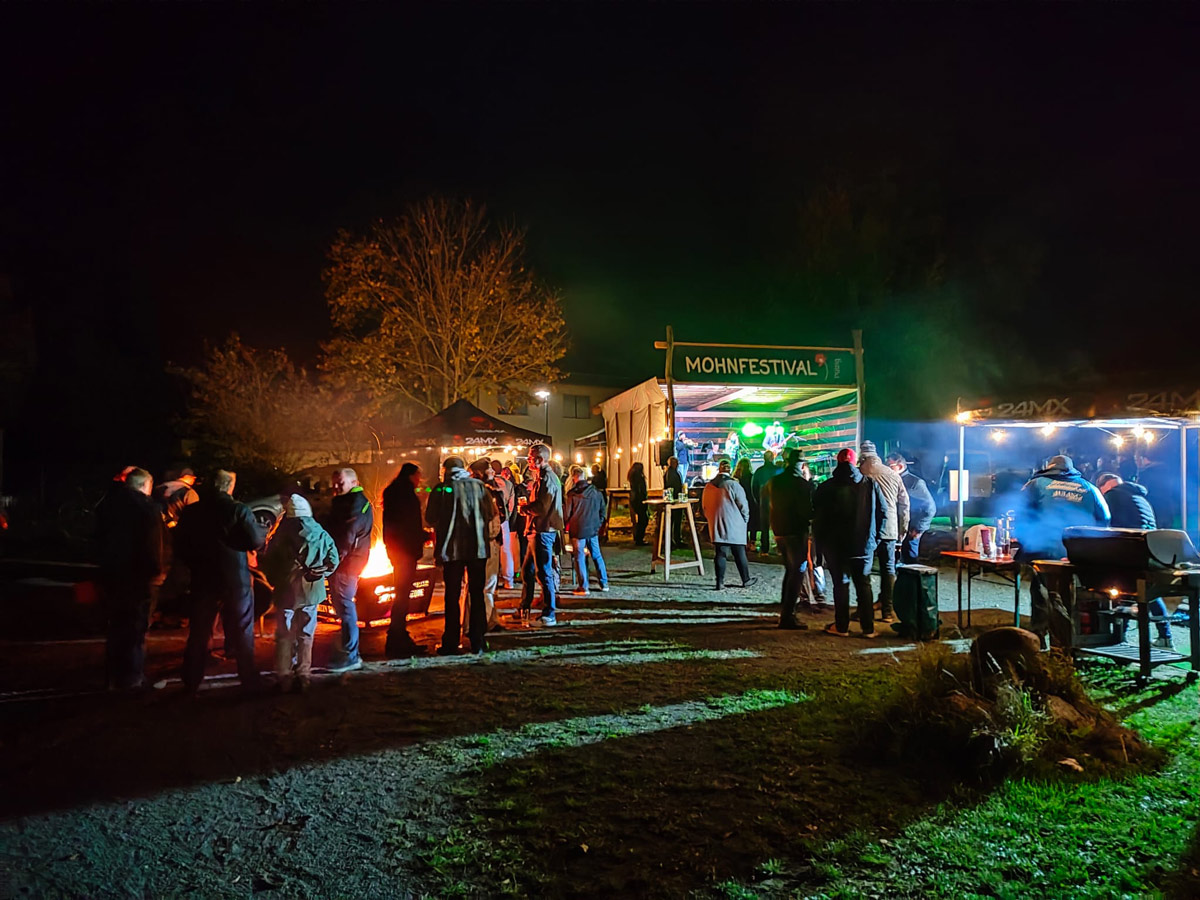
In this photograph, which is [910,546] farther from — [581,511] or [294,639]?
[294,639]

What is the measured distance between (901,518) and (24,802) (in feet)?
25.8

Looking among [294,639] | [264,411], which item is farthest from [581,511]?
[264,411]

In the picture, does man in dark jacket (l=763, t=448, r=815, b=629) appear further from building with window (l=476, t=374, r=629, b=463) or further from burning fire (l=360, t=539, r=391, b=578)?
building with window (l=476, t=374, r=629, b=463)

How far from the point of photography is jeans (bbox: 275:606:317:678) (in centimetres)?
590

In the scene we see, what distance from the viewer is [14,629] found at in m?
8.66

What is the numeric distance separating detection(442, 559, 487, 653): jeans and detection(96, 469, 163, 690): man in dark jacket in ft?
7.89

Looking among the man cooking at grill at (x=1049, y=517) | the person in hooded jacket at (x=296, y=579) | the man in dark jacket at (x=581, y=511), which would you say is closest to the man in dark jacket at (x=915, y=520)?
the man cooking at grill at (x=1049, y=517)

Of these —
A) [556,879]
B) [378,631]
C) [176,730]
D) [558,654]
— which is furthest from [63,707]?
[556,879]

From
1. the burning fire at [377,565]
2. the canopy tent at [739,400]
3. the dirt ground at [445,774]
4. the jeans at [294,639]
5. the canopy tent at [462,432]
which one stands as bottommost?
the dirt ground at [445,774]

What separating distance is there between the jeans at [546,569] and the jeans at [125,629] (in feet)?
13.0

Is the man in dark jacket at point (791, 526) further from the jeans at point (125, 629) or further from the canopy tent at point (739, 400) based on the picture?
the jeans at point (125, 629)

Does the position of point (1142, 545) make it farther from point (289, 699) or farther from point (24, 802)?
point (24, 802)

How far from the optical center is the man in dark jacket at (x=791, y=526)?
8078mm

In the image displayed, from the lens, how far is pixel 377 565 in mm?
8602
